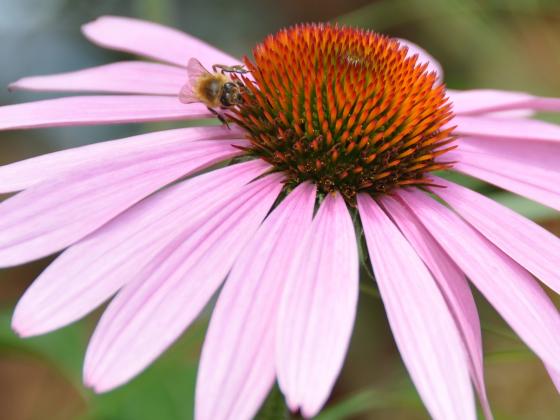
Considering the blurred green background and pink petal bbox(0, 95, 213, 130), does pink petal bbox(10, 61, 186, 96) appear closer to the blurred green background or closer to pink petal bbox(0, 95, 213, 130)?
pink petal bbox(0, 95, 213, 130)

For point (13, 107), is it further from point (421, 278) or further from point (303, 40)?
point (421, 278)

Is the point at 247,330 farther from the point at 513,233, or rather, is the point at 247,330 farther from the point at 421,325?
the point at 513,233

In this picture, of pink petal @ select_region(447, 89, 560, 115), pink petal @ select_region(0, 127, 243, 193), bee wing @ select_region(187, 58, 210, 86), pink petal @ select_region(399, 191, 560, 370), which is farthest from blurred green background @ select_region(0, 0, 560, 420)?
bee wing @ select_region(187, 58, 210, 86)

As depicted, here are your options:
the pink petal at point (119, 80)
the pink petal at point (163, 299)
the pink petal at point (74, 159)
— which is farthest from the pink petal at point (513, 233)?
the pink petal at point (119, 80)

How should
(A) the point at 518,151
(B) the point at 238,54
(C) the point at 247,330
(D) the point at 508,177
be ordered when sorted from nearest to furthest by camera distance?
1. (C) the point at 247,330
2. (D) the point at 508,177
3. (A) the point at 518,151
4. (B) the point at 238,54

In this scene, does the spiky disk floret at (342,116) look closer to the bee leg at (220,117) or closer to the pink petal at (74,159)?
the bee leg at (220,117)

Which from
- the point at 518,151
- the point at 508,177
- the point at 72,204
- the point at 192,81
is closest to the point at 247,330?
the point at 72,204
